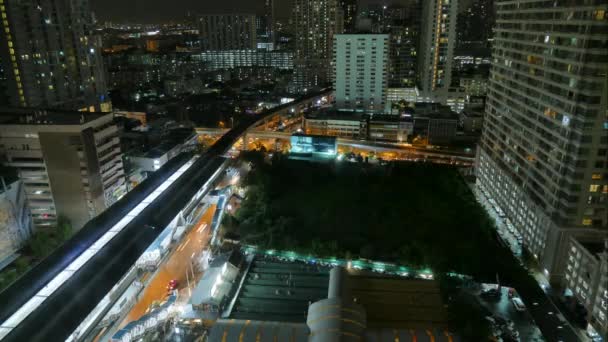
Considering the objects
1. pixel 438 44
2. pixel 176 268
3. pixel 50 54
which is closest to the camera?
pixel 176 268

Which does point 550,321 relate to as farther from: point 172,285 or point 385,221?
point 172,285

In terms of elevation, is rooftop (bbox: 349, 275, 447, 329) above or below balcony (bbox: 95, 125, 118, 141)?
below

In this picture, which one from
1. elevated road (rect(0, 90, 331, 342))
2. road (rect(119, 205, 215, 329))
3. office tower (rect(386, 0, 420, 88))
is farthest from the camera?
office tower (rect(386, 0, 420, 88))

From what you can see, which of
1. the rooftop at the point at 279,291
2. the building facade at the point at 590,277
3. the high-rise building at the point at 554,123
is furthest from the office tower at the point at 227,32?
the building facade at the point at 590,277

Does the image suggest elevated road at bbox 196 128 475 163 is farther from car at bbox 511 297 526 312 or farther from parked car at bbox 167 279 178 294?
parked car at bbox 167 279 178 294

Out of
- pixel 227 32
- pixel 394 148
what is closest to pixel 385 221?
pixel 394 148

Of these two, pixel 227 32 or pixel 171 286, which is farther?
pixel 227 32

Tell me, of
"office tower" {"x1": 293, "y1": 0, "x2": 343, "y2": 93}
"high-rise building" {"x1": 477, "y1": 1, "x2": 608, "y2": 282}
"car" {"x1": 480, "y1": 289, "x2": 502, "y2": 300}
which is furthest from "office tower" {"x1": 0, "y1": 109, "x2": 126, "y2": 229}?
"office tower" {"x1": 293, "y1": 0, "x2": 343, "y2": 93}
